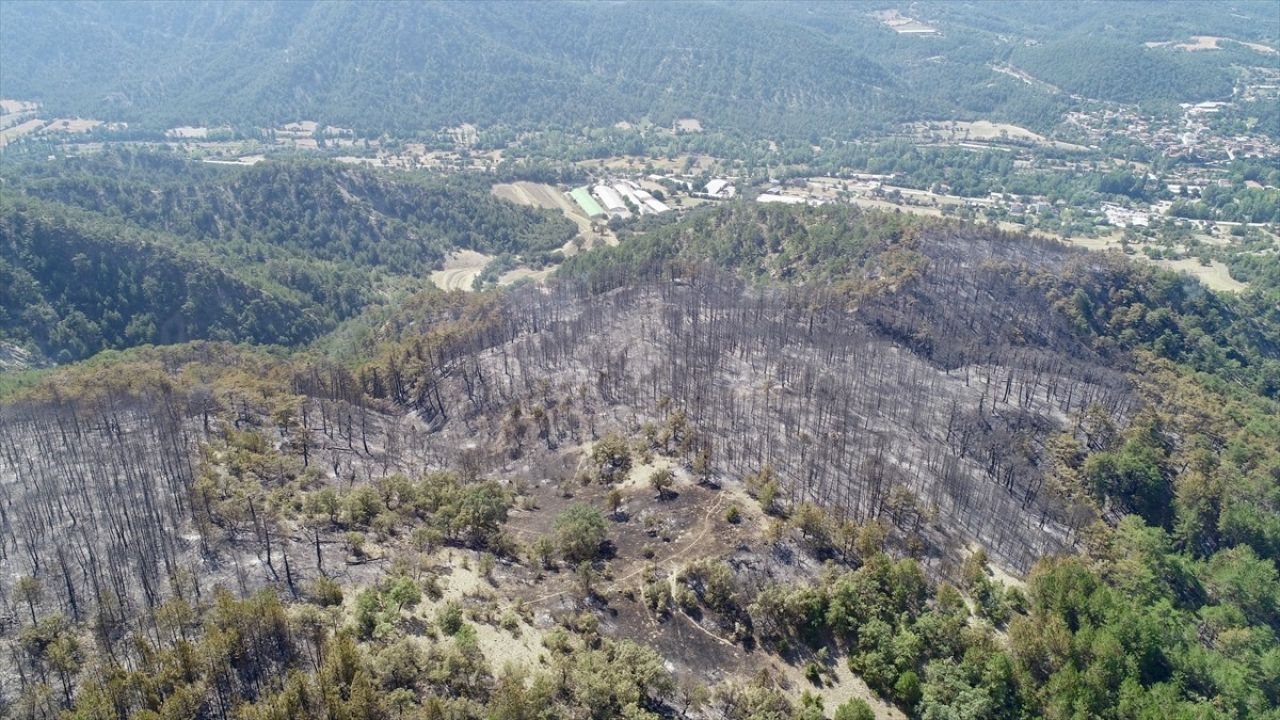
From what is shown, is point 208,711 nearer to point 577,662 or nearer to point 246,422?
point 577,662

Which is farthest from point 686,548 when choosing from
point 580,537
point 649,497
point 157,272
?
point 157,272

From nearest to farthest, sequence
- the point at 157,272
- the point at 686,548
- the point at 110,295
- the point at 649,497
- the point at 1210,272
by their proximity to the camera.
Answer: the point at 686,548
the point at 649,497
the point at 110,295
the point at 157,272
the point at 1210,272

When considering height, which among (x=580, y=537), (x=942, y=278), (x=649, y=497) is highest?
(x=942, y=278)

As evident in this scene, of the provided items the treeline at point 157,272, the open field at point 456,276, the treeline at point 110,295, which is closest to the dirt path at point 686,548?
the treeline at point 110,295

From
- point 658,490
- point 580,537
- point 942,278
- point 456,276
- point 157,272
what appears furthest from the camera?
point 456,276

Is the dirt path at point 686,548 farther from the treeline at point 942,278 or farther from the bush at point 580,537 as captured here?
the treeline at point 942,278

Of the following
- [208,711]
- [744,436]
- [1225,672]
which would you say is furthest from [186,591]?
[1225,672]

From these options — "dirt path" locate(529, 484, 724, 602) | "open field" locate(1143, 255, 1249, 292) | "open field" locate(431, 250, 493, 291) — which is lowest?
"open field" locate(1143, 255, 1249, 292)

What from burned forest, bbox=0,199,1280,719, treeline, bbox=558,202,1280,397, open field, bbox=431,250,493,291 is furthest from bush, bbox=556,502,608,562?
open field, bbox=431,250,493,291

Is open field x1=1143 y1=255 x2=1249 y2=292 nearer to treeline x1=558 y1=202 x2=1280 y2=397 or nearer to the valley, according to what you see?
treeline x1=558 y1=202 x2=1280 y2=397

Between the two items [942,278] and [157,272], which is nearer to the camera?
[942,278]

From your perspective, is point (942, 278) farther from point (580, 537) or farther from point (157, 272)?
point (157, 272)
